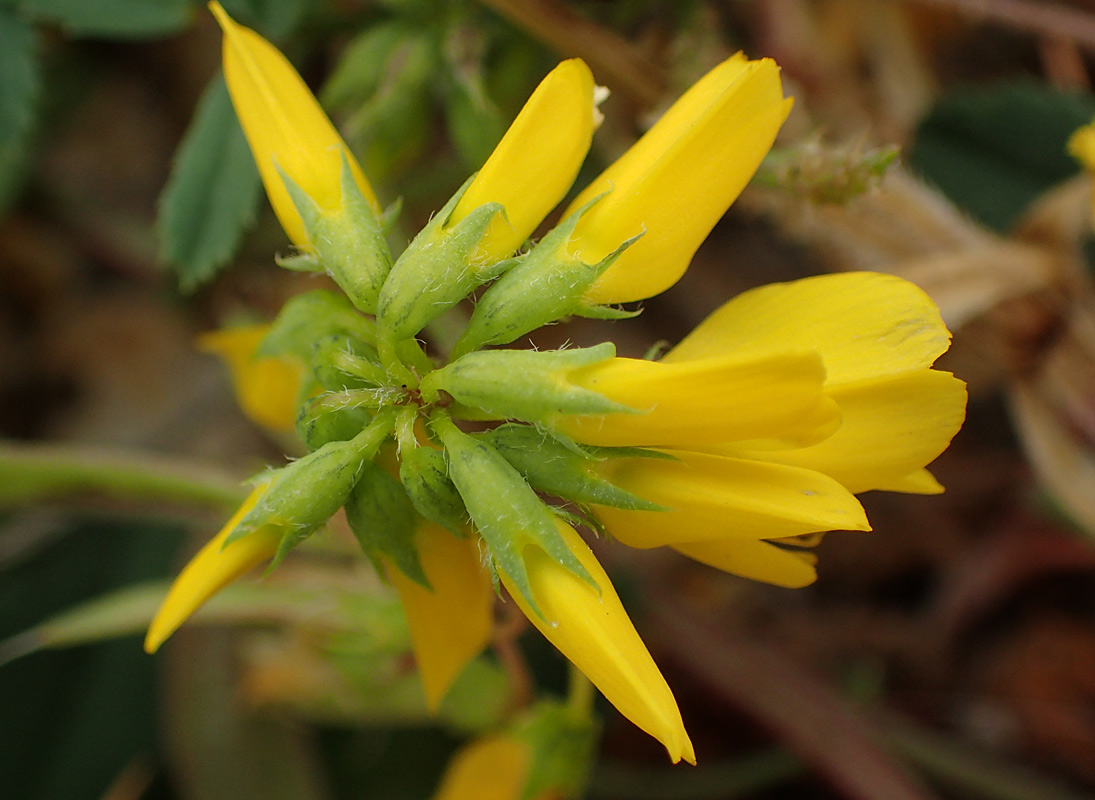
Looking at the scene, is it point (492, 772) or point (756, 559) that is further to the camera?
point (492, 772)

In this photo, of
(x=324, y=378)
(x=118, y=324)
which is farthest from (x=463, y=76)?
(x=118, y=324)

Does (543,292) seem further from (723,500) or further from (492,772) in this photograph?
(492,772)

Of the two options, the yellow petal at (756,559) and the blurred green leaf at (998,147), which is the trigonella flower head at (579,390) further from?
the blurred green leaf at (998,147)

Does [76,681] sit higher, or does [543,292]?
[543,292]

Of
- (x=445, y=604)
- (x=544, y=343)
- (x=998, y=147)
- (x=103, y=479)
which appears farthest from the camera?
(x=544, y=343)

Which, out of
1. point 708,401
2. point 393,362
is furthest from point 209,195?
point 708,401

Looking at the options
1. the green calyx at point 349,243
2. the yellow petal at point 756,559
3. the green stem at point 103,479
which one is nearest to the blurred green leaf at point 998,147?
the yellow petal at point 756,559

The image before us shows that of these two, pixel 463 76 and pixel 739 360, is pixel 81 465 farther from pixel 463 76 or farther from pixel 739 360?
pixel 739 360
